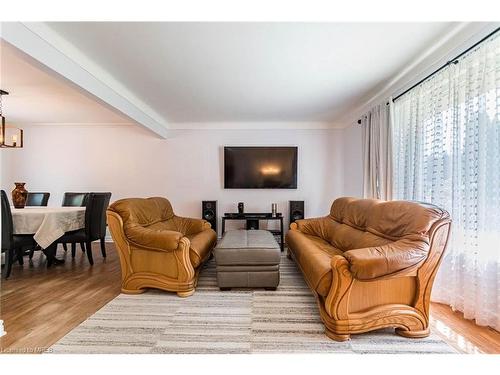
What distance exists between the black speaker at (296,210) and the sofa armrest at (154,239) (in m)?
2.71

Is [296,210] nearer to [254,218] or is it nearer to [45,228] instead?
[254,218]

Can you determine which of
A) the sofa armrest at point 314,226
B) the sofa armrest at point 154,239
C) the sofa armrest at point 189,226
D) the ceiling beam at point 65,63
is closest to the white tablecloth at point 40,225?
→ the sofa armrest at point 154,239

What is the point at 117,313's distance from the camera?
2244mm

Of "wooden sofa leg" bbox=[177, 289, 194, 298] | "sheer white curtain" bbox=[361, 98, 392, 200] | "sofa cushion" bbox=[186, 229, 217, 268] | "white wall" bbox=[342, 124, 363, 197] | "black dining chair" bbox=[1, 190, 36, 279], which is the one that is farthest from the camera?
"white wall" bbox=[342, 124, 363, 197]

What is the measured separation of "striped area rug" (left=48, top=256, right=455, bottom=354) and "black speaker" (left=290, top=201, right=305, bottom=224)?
232 cm

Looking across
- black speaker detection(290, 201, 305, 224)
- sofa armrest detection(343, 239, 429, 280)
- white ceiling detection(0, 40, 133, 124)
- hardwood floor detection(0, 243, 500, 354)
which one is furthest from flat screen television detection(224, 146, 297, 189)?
sofa armrest detection(343, 239, 429, 280)

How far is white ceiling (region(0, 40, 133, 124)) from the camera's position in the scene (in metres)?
2.66

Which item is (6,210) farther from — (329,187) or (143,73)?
(329,187)

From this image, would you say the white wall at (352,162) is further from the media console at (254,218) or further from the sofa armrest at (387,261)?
the sofa armrest at (387,261)

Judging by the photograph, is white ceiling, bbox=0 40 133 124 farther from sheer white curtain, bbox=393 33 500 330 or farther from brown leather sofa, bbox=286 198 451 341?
sheer white curtain, bbox=393 33 500 330
